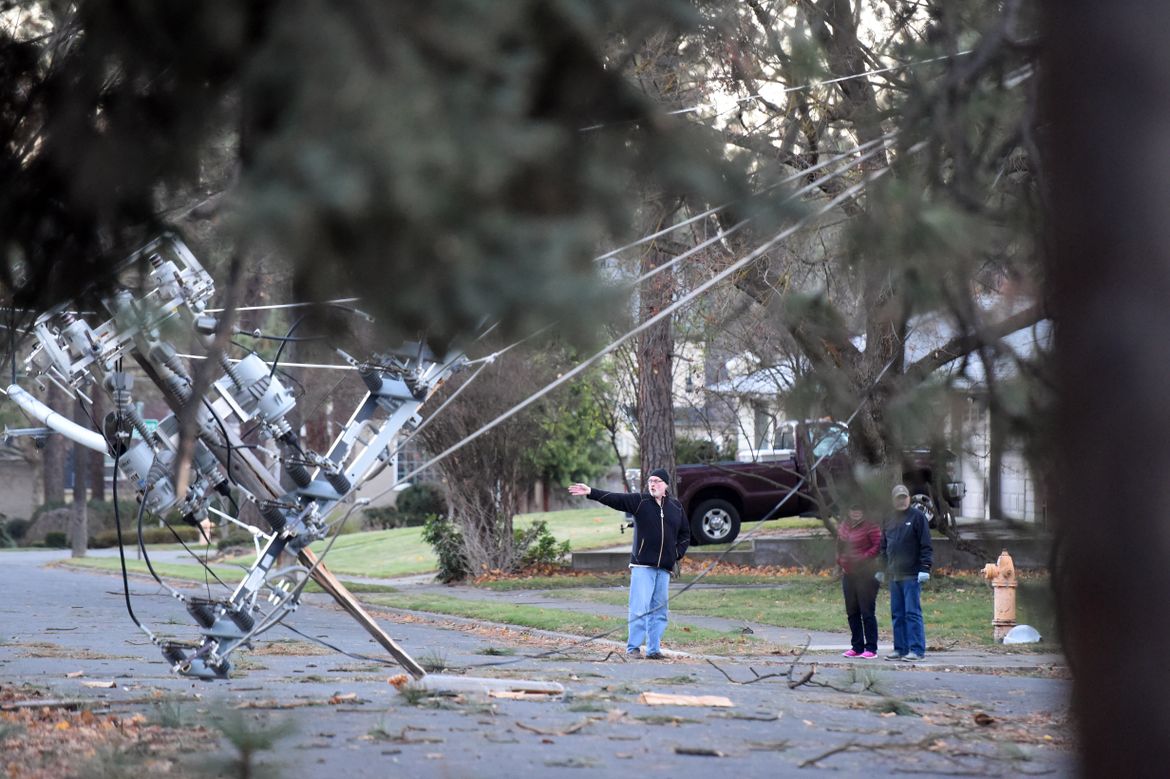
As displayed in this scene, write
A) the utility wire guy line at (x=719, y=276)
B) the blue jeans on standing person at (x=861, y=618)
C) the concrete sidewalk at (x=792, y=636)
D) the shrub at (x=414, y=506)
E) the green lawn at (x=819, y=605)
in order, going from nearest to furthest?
the utility wire guy line at (x=719, y=276) → the concrete sidewalk at (x=792, y=636) → the blue jeans on standing person at (x=861, y=618) → the green lawn at (x=819, y=605) → the shrub at (x=414, y=506)

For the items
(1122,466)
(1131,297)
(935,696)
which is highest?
(1131,297)

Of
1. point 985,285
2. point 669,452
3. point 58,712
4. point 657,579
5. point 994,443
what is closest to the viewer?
point 994,443

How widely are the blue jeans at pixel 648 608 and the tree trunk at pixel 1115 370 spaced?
9.99 m

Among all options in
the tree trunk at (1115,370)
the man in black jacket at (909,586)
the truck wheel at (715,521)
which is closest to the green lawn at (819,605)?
the man in black jacket at (909,586)

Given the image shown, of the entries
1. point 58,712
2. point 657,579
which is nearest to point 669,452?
point 657,579

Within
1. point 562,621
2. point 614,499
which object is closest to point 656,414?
point 562,621

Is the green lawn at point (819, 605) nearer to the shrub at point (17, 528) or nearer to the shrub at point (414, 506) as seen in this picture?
the shrub at point (414, 506)

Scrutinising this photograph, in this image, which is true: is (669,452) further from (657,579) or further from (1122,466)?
(1122,466)

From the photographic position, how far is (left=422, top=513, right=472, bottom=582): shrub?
24672mm

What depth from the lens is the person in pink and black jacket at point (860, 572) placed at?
318 inches

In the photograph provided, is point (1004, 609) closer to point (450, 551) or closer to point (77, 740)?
point (77, 740)

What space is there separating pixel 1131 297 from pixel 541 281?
1.50 metres

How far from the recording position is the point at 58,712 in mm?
8508

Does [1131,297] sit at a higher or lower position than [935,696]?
higher
